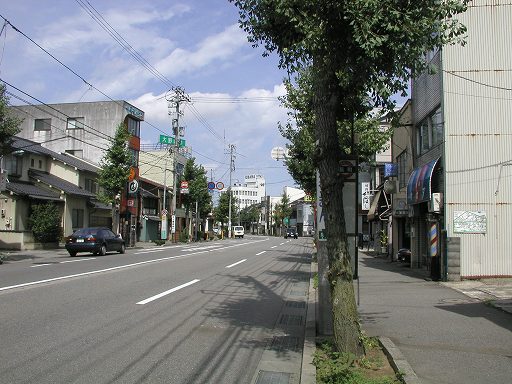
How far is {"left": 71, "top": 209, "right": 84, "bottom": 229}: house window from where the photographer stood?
119ft

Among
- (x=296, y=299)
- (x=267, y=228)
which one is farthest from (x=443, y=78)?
(x=267, y=228)

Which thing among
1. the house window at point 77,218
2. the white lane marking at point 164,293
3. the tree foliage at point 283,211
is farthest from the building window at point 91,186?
the tree foliage at point 283,211

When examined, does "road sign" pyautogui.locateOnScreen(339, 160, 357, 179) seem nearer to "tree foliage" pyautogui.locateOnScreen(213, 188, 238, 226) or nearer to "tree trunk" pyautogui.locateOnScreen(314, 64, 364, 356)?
"tree trunk" pyautogui.locateOnScreen(314, 64, 364, 356)

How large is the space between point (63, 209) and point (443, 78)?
90.4 feet

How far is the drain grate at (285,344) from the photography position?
23.8 feet

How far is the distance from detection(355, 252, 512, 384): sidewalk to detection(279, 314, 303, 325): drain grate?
1.24m

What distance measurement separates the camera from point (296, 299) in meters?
12.7

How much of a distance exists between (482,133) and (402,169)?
29.3 feet

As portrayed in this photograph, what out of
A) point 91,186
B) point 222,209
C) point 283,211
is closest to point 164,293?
point 91,186

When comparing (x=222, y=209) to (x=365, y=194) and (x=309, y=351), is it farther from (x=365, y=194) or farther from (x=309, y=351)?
(x=309, y=351)

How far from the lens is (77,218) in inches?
1457

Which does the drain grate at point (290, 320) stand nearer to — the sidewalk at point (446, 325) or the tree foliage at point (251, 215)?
the sidewalk at point (446, 325)

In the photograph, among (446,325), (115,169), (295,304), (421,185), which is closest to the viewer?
(446,325)

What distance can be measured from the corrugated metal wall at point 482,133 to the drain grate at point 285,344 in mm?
9336
